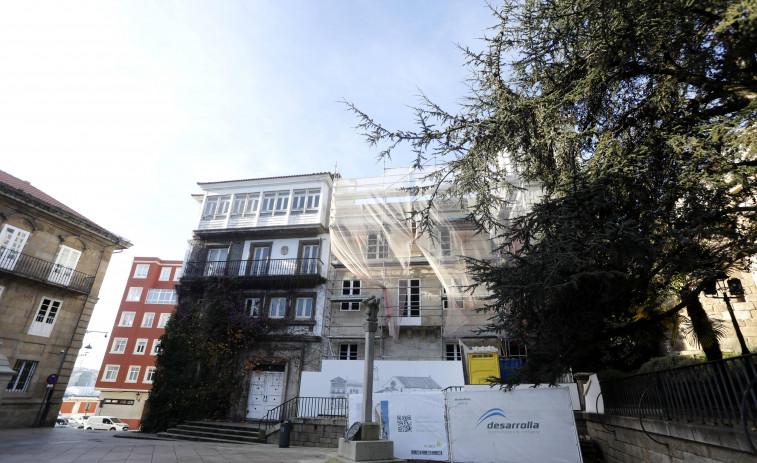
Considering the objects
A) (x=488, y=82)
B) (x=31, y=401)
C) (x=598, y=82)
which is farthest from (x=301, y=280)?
(x=598, y=82)

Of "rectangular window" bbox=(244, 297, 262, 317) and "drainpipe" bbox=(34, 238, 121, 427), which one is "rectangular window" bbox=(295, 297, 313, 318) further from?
"drainpipe" bbox=(34, 238, 121, 427)

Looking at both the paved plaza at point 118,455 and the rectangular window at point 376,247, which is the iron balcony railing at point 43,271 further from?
the rectangular window at point 376,247

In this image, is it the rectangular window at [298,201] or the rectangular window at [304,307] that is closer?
the rectangular window at [304,307]

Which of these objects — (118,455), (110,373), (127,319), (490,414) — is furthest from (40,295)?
(490,414)

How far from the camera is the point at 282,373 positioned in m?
18.6

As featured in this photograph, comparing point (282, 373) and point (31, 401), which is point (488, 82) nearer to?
point (282, 373)

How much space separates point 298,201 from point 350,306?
6836 millimetres

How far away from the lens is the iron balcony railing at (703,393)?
430cm

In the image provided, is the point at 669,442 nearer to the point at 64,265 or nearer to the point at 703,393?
the point at 703,393

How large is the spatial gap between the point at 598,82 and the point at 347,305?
1547 cm

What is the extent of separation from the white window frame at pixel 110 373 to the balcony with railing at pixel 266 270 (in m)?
19.8

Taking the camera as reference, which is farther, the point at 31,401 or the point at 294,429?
the point at 31,401

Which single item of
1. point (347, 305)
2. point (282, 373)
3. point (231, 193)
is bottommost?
point (282, 373)

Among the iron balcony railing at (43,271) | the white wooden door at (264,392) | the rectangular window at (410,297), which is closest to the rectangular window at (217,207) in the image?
the iron balcony railing at (43,271)
